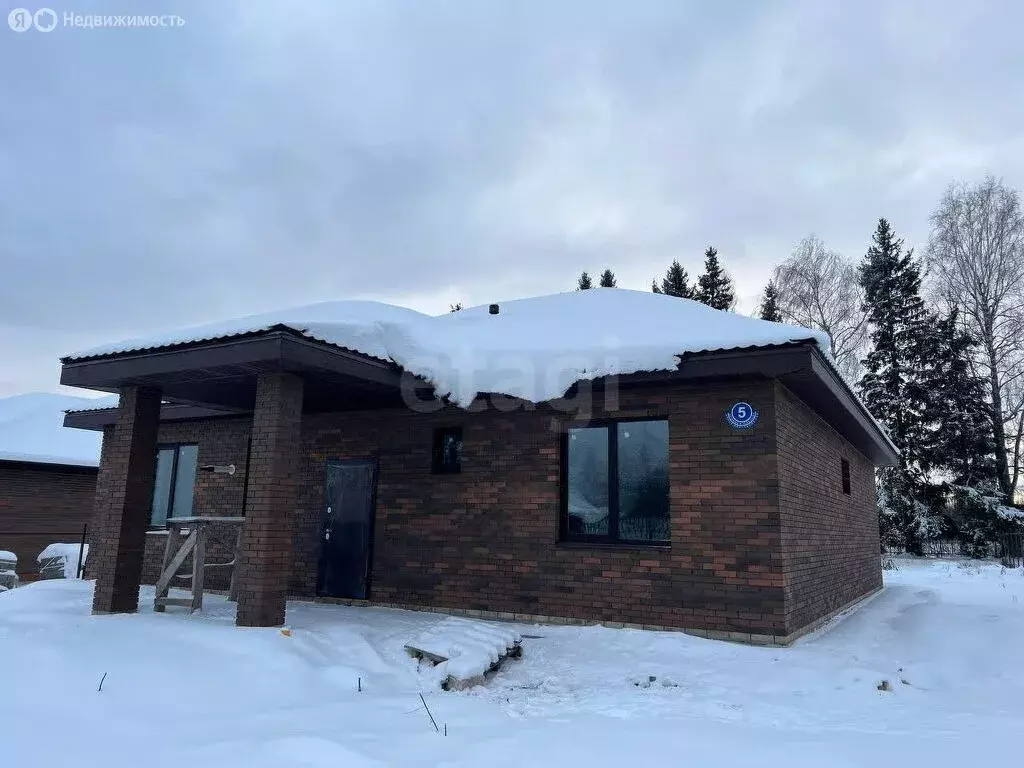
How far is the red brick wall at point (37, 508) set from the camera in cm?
1741

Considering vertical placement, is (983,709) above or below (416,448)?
below

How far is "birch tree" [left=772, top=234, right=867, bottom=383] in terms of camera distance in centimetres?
2956

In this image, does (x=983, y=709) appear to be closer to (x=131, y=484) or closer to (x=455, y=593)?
(x=455, y=593)

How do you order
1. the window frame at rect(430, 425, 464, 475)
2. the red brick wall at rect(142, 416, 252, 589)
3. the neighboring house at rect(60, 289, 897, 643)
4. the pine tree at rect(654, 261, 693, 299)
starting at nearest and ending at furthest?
the neighboring house at rect(60, 289, 897, 643) < the window frame at rect(430, 425, 464, 475) < the red brick wall at rect(142, 416, 252, 589) < the pine tree at rect(654, 261, 693, 299)

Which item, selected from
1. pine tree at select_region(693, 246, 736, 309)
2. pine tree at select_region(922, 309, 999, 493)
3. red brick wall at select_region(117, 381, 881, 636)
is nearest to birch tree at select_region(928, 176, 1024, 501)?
pine tree at select_region(922, 309, 999, 493)

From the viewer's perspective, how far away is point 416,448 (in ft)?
29.6

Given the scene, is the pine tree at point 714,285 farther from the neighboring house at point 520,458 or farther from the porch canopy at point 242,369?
the porch canopy at point 242,369

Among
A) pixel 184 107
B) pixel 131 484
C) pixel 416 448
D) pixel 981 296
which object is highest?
pixel 981 296

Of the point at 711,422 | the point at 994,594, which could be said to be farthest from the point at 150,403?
the point at 994,594

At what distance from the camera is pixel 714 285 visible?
37625 mm

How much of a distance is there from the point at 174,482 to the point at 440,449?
6150mm

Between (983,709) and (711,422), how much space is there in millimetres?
3412

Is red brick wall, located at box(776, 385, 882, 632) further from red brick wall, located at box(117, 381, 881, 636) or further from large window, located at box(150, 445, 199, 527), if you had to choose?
large window, located at box(150, 445, 199, 527)

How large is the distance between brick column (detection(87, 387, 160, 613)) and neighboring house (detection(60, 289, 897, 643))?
1.0 inches
